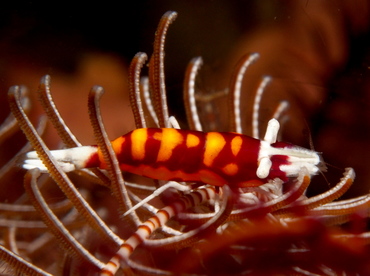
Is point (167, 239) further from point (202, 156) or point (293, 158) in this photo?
point (293, 158)

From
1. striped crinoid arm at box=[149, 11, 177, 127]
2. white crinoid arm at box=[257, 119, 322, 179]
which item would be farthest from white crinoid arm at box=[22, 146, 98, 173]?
white crinoid arm at box=[257, 119, 322, 179]

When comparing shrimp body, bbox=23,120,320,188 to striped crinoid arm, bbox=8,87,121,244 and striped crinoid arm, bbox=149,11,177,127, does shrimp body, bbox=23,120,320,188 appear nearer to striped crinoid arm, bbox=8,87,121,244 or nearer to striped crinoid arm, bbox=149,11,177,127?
striped crinoid arm, bbox=8,87,121,244

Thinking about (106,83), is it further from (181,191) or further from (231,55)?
(181,191)

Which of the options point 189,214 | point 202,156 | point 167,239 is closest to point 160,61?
point 202,156

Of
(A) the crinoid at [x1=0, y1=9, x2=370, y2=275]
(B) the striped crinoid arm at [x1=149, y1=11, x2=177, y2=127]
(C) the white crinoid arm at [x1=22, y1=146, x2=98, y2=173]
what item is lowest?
(A) the crinoid at [x1=0, y1=9, x2=370, y2=275]

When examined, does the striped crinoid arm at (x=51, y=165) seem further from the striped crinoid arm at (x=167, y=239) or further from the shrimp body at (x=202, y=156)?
the striped crinoid arm at (x=167, y=239)

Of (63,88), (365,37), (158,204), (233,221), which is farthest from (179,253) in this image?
(63,88)

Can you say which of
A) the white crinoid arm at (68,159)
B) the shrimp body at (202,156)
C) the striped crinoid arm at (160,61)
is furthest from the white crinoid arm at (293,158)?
the white crinoid arm at (68,159)

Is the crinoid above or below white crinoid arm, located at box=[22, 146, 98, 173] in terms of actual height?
below
